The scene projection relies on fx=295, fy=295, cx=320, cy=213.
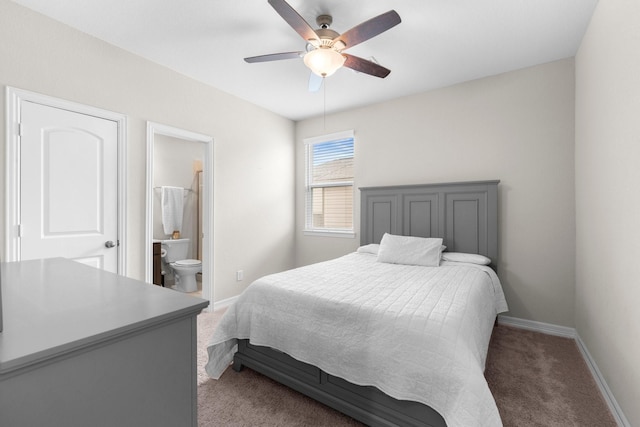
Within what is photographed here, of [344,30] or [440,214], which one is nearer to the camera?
[344,30]

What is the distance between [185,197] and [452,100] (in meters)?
4.38

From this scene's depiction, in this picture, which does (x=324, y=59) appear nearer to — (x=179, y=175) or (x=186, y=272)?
(x=186, y=272)

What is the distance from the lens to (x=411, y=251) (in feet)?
10.0

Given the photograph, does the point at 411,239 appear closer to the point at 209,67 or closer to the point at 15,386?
the point at 209,67

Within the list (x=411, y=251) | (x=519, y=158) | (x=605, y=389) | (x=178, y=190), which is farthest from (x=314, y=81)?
(x=178, y=190)

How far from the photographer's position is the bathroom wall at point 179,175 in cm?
486

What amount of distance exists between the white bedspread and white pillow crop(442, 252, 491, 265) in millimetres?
296

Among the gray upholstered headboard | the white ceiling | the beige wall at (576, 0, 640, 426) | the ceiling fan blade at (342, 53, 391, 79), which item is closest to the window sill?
the gray upholstered headboard

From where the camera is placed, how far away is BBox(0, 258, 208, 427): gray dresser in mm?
580

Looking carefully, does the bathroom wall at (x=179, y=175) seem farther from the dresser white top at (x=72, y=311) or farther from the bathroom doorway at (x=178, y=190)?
the dresser white top at (x=72, y=311)

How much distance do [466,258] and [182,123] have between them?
329 cm

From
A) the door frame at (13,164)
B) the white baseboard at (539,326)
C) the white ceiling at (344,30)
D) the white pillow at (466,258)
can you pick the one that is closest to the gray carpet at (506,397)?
the white baseboard at (539,326)

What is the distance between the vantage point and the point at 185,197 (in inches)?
203

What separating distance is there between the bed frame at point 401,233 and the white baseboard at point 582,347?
0.63m
